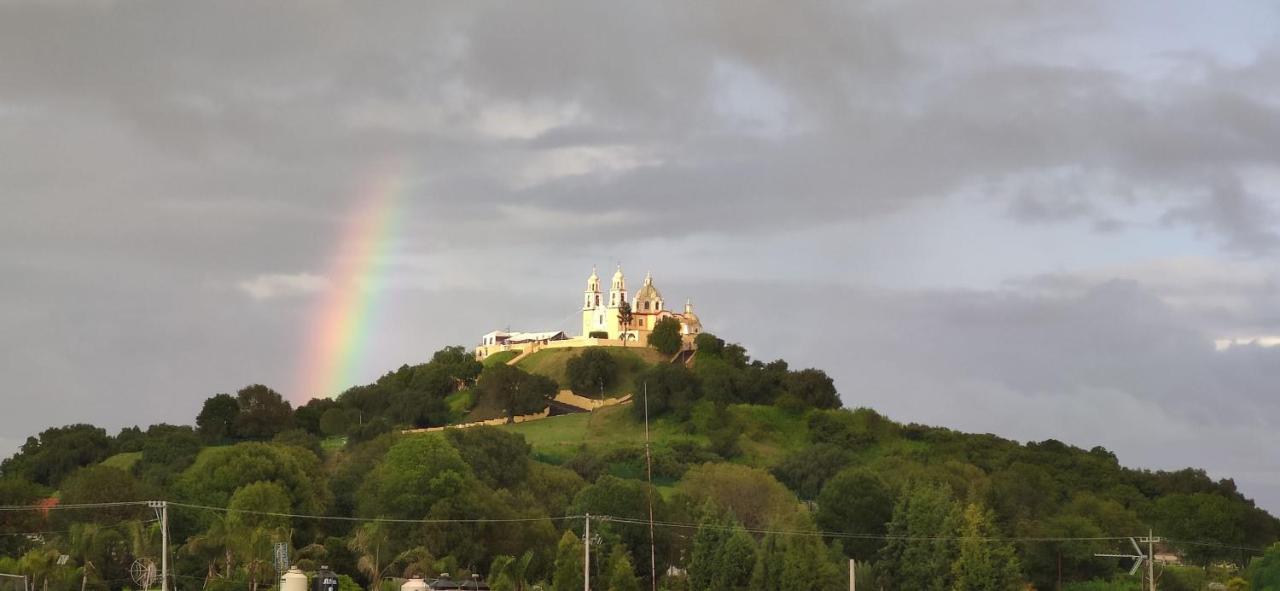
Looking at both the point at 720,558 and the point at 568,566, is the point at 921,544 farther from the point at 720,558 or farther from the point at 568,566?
the point at 568,566

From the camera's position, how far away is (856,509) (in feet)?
455

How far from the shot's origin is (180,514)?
124000mm

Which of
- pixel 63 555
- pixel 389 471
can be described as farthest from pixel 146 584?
pixel 389 471

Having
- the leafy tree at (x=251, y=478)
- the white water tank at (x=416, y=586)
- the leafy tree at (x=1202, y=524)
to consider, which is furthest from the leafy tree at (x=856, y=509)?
the white water tank at (x=416, y=586)

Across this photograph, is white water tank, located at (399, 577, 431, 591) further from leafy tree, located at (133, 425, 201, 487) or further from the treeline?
leafy tree, located at (133, 425, 201, 487)

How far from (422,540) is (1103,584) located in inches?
1892

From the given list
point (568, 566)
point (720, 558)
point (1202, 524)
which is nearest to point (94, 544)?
point (568, 566)

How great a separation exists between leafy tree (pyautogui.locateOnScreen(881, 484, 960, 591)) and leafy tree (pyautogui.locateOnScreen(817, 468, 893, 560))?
10.5 meters

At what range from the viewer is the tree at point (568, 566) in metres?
104

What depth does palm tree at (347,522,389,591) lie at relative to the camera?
109 metres

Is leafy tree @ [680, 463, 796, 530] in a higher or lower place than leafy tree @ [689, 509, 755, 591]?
higher

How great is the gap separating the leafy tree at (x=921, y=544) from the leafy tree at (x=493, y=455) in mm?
36060

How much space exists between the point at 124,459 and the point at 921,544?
99507 millimetres

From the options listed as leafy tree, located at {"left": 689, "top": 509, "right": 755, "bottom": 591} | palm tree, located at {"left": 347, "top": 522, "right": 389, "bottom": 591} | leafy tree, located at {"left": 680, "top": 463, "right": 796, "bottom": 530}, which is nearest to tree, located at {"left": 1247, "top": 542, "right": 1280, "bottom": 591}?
leafy tree, located at {"left": 680, "top": 463, "right": 796, "bottom": 530}
